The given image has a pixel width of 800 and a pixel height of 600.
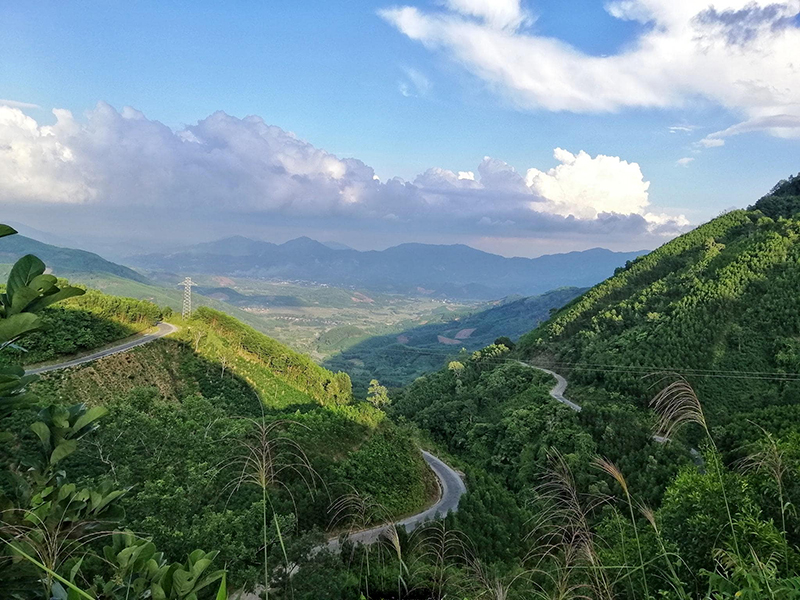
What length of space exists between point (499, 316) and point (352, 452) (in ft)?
577

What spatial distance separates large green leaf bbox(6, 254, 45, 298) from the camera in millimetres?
3053

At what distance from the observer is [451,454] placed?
37.1 metres

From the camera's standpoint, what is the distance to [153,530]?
26.6 ft

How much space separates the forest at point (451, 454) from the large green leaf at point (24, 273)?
16 mm

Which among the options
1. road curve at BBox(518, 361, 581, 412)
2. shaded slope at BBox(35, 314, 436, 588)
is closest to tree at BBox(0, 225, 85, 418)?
shaded slope at BBox(35, 314, 436, 588)

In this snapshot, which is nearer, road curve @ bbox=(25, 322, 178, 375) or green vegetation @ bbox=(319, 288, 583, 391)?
road curve @ bbox=(25, 322, 178, 375)

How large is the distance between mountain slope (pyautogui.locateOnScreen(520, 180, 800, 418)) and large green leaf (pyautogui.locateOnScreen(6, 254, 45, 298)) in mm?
32936

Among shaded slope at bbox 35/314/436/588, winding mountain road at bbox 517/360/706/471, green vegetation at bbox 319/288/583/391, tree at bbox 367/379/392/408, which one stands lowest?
green vegetation at bbox 319/288/583/391

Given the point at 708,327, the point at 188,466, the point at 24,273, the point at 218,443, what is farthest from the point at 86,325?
the point at 708,327

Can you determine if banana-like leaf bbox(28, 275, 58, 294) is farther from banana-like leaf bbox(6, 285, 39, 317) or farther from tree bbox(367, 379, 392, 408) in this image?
tree bbox(367, 379, 392, 408)

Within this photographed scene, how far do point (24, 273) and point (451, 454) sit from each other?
36.8 metres

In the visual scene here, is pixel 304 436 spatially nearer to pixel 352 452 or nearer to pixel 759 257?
pixel 352 452

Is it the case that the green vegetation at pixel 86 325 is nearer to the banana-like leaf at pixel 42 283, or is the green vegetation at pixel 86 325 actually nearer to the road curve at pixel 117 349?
the road curve at pixel 117 349

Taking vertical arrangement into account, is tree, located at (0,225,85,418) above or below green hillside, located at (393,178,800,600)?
above
